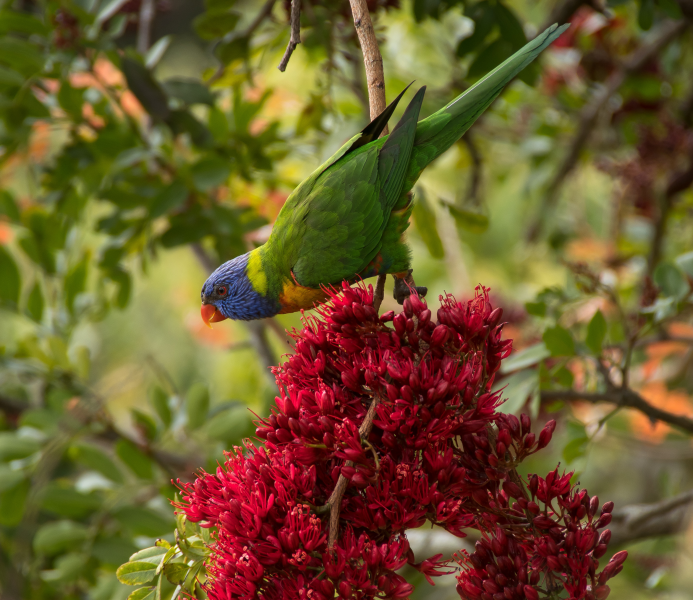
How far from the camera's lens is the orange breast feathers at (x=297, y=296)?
5.62 ft

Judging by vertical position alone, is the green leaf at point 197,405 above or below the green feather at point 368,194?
below

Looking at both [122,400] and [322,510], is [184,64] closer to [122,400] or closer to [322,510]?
[122,400]

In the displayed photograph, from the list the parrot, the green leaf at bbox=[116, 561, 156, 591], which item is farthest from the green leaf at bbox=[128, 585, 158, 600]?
the parrot

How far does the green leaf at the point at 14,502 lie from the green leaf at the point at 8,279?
2.27ft

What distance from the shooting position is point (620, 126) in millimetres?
3139

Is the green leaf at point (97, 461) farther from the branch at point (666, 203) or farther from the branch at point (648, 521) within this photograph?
the branch at point (666, 203)

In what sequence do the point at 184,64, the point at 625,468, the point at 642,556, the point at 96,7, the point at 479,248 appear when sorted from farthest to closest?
the point at 184,64 → the point at 479,248 → the point at 625,468 → the point at 642,556 → the point at 96,7

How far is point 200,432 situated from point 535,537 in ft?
4.23

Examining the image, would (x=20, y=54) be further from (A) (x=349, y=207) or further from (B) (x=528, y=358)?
(B) (x=528, y=358)

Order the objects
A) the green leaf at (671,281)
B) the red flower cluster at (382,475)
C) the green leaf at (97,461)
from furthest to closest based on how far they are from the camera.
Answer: the green leaf at (97,461), the green leaf at (671,281), the red flower cluster at (382,475)

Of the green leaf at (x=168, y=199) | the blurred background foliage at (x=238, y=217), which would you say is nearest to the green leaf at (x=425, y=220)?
the blurred background foliage at (x=238, y=217)

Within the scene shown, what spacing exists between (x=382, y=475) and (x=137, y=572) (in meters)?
0.50

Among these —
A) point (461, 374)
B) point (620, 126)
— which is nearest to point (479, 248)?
point (620, 126)

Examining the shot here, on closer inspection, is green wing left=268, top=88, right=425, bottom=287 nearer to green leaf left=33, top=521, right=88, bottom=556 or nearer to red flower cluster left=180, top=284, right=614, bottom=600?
red flower cluster left=180, top=284, right=614, bottom=600
